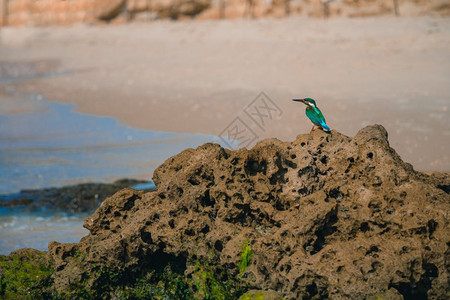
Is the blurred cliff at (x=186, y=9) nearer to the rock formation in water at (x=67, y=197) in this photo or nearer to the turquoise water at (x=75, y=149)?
the turquoise water at (x=75, y=149)

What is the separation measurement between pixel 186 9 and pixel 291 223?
20449mm

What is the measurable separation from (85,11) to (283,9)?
9.18 m

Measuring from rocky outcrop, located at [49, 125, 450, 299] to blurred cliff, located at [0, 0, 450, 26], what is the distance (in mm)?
14743

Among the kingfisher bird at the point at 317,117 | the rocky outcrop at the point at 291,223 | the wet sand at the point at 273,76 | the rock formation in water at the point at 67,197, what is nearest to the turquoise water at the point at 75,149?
the rock formation in water at the point at 67,197

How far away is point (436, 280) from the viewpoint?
405cm

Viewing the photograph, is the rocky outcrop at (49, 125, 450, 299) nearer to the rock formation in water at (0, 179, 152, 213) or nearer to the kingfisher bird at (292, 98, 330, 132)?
the kingfisher bird at (292, 98, 330, 132)

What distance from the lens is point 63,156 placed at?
11.2 meters

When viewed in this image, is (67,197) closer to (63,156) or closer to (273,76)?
(63,156)

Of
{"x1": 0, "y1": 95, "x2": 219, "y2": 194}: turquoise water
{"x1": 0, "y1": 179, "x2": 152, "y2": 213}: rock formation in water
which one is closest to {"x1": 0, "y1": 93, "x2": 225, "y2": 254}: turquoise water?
{"x1": 0, "y1": 95, "x2": 219, "y2": 194}: turquoise water

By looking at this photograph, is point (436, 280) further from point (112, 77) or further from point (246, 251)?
point (112, 77)

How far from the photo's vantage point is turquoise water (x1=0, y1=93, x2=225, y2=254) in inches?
313

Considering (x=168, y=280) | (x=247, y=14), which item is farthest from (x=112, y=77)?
(x=168, y=280)

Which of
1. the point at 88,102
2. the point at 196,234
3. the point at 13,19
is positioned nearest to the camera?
the point at 196,234

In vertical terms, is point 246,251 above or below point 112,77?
above
